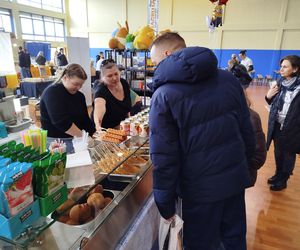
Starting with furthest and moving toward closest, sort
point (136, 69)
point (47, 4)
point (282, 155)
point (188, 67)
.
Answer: point (47, 4), point (136, 69), point (282, 155), point (188, 67)

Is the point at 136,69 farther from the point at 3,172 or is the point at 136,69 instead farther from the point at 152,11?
the point at 3,172

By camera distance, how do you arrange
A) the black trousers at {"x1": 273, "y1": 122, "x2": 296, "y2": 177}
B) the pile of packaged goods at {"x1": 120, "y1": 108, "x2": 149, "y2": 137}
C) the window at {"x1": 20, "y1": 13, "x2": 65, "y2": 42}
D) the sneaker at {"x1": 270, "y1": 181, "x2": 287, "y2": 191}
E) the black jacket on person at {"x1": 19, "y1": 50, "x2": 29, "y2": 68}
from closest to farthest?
the pile of packaged goods at {"x1": 120, "y1": 108, "x2": 149, "y2": 137} → the black trousers at {"x1": 273, "y1": 122, "x2": 296, "y2": 177} → the sneaker at {"x1": 270, "y1": 181, "x2": 287, "y2": 191} → the black jacket on person at {"x1": 19, "y1": 50, "x2": 29, "y2": 68} → the window at {"x1": 20, "y1": 13, "x2": 65, "y2": 42}

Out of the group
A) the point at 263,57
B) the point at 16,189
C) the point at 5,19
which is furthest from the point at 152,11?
the point at 5,19

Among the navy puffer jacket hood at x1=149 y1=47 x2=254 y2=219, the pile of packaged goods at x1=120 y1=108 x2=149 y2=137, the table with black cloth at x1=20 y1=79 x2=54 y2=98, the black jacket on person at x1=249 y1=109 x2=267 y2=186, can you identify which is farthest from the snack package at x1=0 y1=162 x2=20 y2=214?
the table with black cloth at x1=20 y1=79 x2=54 y2=98

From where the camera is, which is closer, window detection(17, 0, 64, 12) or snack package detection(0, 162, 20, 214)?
snack package detection(0, 162, 20, 214)

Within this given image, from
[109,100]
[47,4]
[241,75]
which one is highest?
[47,4]

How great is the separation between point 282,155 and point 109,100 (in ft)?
7.02

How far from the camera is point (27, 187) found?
769 millimetres

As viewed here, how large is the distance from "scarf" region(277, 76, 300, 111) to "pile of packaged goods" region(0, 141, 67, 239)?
261 cm

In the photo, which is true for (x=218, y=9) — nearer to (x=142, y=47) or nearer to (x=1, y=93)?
(x=142, y=47)

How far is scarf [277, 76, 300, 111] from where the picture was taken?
8.64 ft

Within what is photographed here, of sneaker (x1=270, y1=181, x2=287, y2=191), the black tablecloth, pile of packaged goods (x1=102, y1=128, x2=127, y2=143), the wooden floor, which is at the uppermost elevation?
pile of packaged goods (x1=102, y1=128, x2=127, y2=143)

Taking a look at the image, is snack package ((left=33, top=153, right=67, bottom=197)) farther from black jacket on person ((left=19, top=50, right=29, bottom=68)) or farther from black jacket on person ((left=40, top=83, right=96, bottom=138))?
black jacket on person ((left=19, top=50, right=29, bottom=68))

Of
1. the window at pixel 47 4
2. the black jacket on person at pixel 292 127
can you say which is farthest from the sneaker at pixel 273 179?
the window at pixel 47 4
